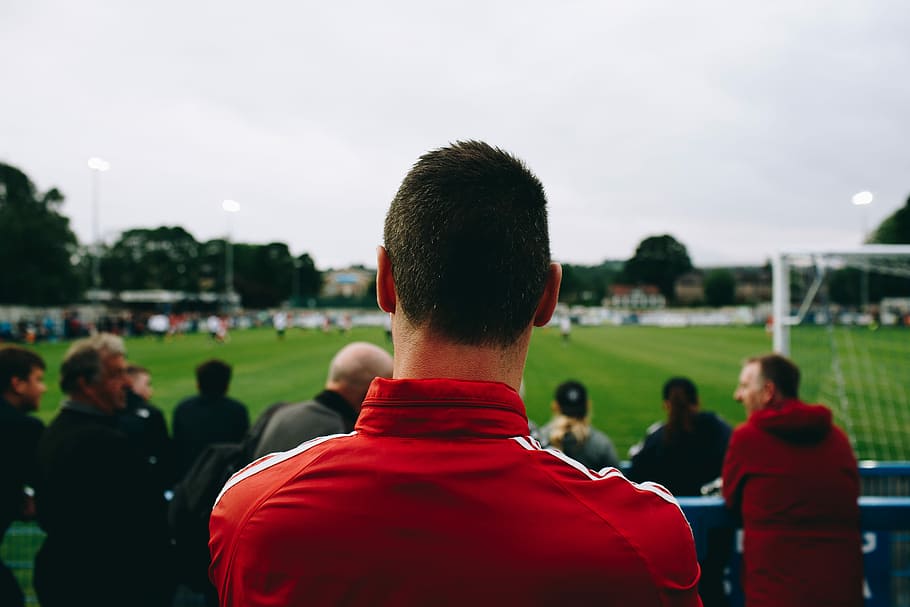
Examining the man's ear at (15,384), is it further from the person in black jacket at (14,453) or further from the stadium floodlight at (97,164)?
the stadium floodlight at (97,164)

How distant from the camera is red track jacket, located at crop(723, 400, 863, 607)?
2.97m

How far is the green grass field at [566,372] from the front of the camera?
605 inches

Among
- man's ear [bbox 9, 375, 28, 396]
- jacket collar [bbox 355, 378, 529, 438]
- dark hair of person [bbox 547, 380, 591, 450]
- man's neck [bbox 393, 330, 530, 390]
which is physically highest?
man's neck [bbox 393, 330, 530, 390]

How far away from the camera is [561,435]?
498cm

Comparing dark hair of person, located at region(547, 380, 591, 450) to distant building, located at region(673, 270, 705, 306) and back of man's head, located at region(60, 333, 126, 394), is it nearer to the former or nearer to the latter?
back of man's head, located at region(60, 333, 126, 394)

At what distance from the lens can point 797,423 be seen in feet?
10.3

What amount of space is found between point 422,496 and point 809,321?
51.9 feet

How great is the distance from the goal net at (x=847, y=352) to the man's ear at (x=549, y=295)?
10.6 meters

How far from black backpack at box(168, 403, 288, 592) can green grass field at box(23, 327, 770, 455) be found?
368 inches

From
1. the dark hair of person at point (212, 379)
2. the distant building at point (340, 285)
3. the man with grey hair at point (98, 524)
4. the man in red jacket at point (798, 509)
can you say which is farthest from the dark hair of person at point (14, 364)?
the distant building at point (340, 285)

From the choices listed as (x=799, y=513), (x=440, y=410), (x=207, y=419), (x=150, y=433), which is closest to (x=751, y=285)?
(x=207, y=419)

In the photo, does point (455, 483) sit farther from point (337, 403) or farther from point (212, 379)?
point (212, 379)

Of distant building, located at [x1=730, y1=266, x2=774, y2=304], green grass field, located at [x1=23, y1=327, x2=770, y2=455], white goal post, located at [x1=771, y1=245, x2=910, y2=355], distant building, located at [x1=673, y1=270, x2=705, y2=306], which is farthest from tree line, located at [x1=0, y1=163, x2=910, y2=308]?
white goal post, located at [x1=771, y1=245, x2=910, y2=355]

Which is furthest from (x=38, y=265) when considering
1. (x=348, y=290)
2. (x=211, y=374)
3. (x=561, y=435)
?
(x=561, y=435)
